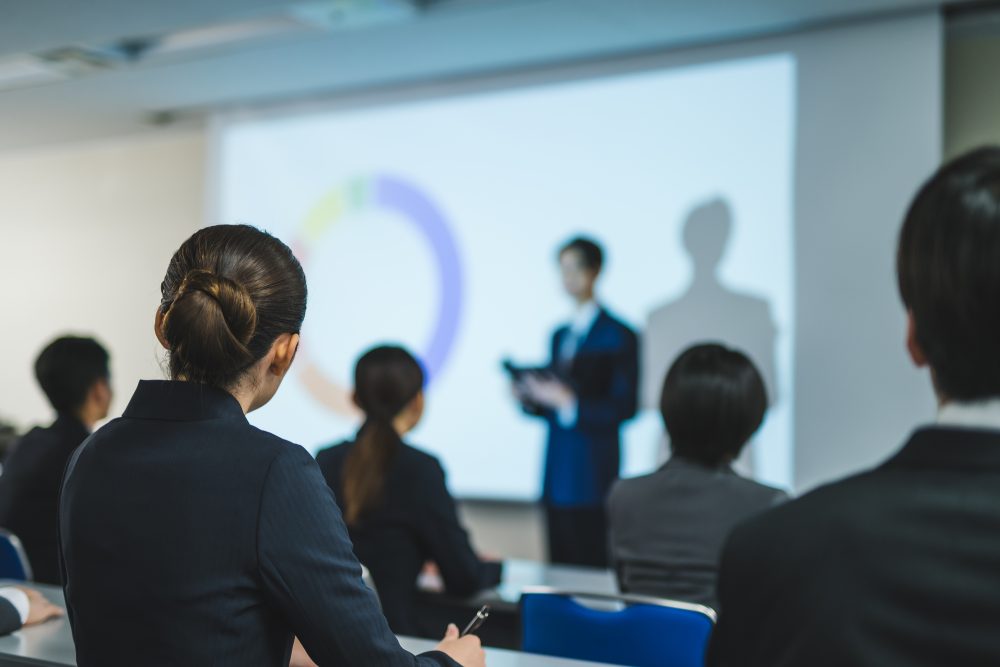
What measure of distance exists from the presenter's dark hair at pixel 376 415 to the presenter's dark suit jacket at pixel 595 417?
1.57m

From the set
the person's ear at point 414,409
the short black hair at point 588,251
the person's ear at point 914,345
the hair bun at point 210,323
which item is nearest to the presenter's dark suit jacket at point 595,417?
the short black hair at point 588,251

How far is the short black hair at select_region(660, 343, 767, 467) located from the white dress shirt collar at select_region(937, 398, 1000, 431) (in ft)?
4.27

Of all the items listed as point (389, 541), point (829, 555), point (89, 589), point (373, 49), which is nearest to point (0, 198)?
point (373, 49)

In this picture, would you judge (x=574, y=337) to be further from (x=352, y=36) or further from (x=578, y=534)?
(x=352, y=36)

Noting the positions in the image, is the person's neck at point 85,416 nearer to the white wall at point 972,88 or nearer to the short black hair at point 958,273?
the short black hair at point 958,273

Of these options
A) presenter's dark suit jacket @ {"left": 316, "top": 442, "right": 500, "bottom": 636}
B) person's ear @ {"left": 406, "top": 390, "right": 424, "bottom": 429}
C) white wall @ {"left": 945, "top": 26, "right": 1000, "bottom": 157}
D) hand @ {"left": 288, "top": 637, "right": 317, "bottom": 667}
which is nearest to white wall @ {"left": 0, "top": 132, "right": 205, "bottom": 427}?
person's ear @ {"left": 406, "top": 390, "right": 424, "bottom": 429}

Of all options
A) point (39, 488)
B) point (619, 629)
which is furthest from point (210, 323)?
point (39, 488)

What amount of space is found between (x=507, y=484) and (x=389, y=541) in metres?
2.38

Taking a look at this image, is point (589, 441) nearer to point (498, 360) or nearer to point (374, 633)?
point (498, 360)

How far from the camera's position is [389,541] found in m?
2.38

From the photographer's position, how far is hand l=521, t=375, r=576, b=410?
12.9 ft

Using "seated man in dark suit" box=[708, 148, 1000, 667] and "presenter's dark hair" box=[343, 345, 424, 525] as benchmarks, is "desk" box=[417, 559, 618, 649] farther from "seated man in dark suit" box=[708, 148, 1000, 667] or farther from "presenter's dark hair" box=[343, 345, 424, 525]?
"seated man in dark suit" box=[708, 148, 1000, 667]

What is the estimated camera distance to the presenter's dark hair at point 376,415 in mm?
2359

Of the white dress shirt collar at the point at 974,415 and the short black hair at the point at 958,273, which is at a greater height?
the short black hair at the point at 958,273
